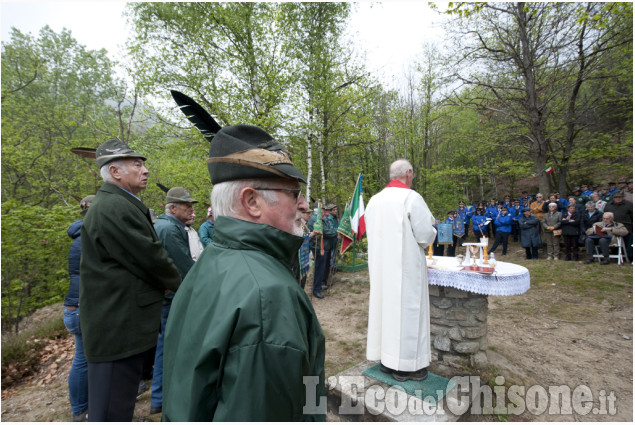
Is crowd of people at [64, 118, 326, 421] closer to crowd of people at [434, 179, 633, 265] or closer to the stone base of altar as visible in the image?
the stone base of altar

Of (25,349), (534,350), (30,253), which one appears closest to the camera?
(534,350)

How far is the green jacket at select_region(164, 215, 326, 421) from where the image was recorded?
0.81m

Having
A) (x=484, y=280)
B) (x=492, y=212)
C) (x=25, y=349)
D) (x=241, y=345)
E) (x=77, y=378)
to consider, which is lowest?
(x=25, y=349)

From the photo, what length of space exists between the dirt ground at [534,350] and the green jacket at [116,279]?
4.74ft

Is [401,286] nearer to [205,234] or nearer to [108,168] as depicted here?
[108,168]

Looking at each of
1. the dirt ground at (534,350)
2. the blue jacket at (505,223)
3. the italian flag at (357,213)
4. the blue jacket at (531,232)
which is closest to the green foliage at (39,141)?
the dirt ground at (534,350)

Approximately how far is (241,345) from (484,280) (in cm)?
326

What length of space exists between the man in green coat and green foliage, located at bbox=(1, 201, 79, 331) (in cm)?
604

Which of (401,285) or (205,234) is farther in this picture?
(205,234)

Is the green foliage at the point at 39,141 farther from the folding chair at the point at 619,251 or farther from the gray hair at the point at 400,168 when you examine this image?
the folding chair at the point at 619,251

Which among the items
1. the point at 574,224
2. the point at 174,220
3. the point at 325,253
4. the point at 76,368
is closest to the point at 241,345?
the point at 174,220

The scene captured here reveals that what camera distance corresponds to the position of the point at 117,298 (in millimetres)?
2098

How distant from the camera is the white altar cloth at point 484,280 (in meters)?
3.25

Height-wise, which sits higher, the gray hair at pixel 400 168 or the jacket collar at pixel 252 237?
the gray hair at pixel 400 168
